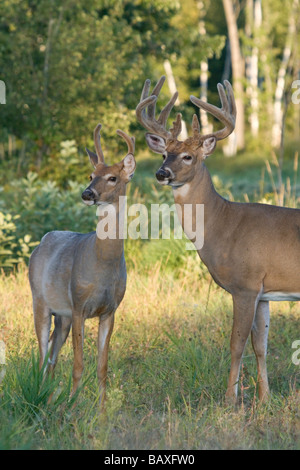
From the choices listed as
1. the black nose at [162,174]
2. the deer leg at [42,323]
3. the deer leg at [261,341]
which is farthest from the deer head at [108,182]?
the deer leg at [261,341]

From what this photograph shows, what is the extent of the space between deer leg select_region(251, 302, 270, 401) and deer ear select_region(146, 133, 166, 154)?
4.78ft

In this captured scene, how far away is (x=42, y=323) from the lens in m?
5.94

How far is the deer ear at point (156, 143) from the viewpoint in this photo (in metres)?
→ 6.54

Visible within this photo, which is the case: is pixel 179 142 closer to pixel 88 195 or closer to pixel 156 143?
pixel 156 143

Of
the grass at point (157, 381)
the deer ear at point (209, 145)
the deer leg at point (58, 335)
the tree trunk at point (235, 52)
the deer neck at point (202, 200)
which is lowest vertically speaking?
the grass at point (157, 381)

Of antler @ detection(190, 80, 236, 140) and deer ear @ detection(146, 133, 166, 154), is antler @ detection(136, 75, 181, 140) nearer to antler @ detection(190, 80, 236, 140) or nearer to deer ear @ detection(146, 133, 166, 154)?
deer ear @ detection(146, 133, 166, 154)

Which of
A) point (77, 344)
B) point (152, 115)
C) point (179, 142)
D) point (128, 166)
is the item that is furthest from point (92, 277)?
point (152, 115)

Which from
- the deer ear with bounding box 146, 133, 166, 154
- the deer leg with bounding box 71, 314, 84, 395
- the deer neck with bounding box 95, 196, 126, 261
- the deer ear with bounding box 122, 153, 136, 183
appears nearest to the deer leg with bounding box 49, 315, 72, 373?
the deer leg with bounding box 71, 314, 84, 395

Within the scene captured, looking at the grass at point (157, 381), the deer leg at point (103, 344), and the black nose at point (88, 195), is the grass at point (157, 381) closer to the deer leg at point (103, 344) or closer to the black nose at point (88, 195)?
the deer leg at point (103, 344)

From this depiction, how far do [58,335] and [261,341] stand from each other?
1.54m

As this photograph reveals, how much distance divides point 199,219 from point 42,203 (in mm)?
4266

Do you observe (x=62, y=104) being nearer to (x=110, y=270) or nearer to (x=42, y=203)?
(x=42, y=203)

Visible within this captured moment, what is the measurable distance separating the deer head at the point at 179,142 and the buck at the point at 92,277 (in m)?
0.44
